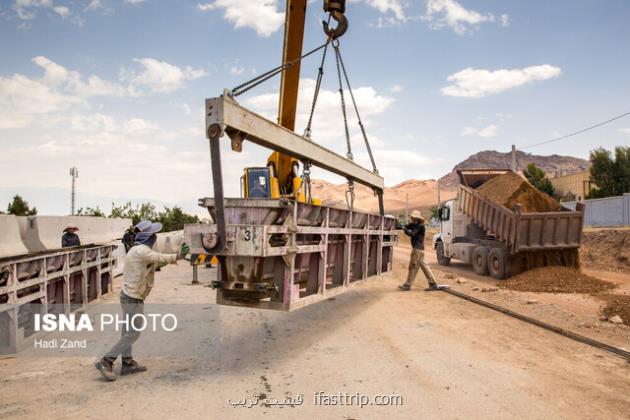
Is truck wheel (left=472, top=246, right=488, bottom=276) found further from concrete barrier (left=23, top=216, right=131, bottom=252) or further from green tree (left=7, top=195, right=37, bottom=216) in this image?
green tree (left=7, top=195, right=37, bottom=216)

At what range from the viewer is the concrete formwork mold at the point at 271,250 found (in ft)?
18.1

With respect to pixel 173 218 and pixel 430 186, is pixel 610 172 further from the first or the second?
pixel 430 186

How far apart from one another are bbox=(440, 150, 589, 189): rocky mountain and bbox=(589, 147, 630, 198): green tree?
88132 millimetres

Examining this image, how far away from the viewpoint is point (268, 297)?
6.08 metres

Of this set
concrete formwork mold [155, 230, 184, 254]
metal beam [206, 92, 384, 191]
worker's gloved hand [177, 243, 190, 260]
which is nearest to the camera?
metal beam [206, 92, 384, 191]

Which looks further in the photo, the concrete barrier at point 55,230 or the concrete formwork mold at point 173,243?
the concrete barrier at point 55,230

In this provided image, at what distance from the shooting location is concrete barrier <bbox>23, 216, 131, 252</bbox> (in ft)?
38.8

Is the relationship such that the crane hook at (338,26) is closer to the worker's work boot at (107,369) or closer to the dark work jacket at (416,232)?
the dark work jacket at (416,232)

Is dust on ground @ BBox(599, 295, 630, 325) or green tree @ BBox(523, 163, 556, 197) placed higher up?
green tree @ BBox(523, 163, 556, 197)

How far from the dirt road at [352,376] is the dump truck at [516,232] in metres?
5.28

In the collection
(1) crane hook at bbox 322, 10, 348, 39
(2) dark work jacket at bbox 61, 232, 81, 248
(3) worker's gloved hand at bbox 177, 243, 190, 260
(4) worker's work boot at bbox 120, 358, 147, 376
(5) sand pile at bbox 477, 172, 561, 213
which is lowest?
(4) worker's work boot at bbox 120, 358, 147, 376

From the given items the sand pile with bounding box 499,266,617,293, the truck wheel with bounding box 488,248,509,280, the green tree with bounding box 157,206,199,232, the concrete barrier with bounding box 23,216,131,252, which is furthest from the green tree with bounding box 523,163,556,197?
the concrete barrier with bounding box 23,216,131,252

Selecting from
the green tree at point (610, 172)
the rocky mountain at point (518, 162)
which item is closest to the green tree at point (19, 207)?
the green tree at point (610, 172)

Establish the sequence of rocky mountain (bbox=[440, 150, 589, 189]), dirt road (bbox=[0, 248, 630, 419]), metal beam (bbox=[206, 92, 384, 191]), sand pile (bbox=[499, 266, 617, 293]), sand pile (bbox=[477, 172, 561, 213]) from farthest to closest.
Answer: rocky mountain (bbox=[440, 150, 589, 189]) → sand pile (bbox=[477, 172, 561, 213]) → sand pile (bbox=[499, 266, 617, 293]) → metal beam (bbox=[206, 92, 384, 191]) → dirt road (bbox=[0, 248, 630, 419])
